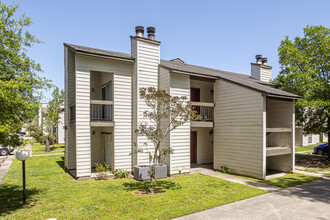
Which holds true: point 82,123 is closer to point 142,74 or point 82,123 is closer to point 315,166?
point 142,74

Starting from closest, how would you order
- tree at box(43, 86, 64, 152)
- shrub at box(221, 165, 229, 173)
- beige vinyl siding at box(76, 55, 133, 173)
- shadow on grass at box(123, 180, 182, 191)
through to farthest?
shadow on grass at box(123, 180, 182, 191), beige vinyl siding at box(76, 55, 133, 173), shrub at box(221, 165, 229, 173), tree at box(43, 86, 64, 152)

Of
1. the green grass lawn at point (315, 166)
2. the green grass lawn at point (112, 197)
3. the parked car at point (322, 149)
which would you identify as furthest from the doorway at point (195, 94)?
the parked car at point (322, 149)

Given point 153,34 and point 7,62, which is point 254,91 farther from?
point 7,62

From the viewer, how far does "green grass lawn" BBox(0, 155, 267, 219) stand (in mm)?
7227

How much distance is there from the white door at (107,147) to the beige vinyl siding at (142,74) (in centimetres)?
193

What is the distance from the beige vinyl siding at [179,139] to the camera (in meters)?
12.8

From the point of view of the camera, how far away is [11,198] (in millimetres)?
8828

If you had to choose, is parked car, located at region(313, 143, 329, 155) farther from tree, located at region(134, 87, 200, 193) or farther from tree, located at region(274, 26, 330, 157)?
tree, located at region(134, 87, 200, 193)

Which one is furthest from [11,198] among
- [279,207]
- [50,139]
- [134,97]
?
[50,139]

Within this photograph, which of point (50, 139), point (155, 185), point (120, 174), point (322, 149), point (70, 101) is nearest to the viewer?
point (155, 185)

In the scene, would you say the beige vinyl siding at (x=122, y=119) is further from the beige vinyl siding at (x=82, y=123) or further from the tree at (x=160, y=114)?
the tree at (x=160, y=114)

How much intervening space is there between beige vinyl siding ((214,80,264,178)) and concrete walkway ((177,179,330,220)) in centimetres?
276

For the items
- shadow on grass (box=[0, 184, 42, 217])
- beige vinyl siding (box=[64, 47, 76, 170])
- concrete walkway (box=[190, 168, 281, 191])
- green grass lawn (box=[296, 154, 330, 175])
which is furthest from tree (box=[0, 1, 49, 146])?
green grass lawn (box=[296, 154, 330, 175])

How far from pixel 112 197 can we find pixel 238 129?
26.9 feet
